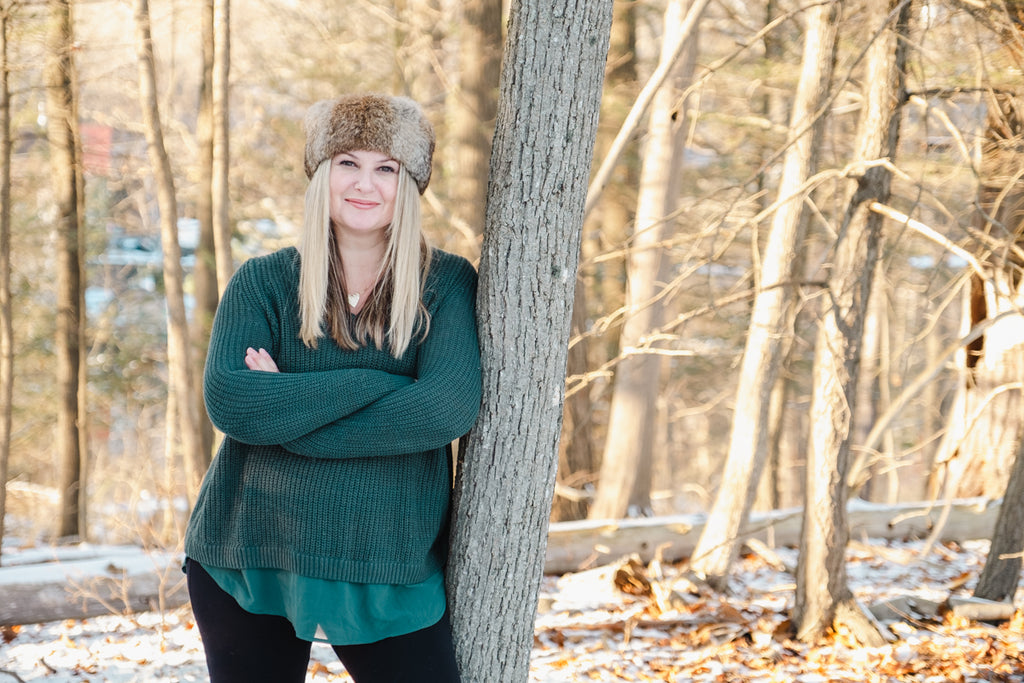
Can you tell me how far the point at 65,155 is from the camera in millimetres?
7867

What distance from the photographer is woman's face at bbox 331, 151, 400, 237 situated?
7.29ft

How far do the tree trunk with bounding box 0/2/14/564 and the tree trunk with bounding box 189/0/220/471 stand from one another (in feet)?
6.41

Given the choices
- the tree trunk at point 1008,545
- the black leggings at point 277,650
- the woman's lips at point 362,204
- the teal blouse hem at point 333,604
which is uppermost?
the woman's lips at point 362,204

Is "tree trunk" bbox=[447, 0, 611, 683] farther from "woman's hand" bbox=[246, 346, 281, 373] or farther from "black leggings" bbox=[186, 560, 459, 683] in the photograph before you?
"woman's hand" bbox=[246, 346, 281, 373]

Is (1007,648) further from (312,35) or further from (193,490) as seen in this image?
(312,35)

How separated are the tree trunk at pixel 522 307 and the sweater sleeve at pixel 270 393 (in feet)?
1.02

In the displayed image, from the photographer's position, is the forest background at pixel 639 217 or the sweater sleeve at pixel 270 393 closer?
the sweater sleeve at pixel 270 393

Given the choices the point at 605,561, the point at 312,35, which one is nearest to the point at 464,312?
the point at 605,561

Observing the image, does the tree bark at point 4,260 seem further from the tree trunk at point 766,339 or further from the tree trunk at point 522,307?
the tree trunk at point 766,339

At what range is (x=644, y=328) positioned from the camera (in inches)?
259

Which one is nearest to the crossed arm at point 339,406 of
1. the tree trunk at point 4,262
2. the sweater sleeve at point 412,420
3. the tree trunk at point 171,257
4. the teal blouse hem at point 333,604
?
the sweater sleeve at point 412,420

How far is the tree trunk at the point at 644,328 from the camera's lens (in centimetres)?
656

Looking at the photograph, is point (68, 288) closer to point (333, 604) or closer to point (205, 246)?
point (205, 246)

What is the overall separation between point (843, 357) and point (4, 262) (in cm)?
543
